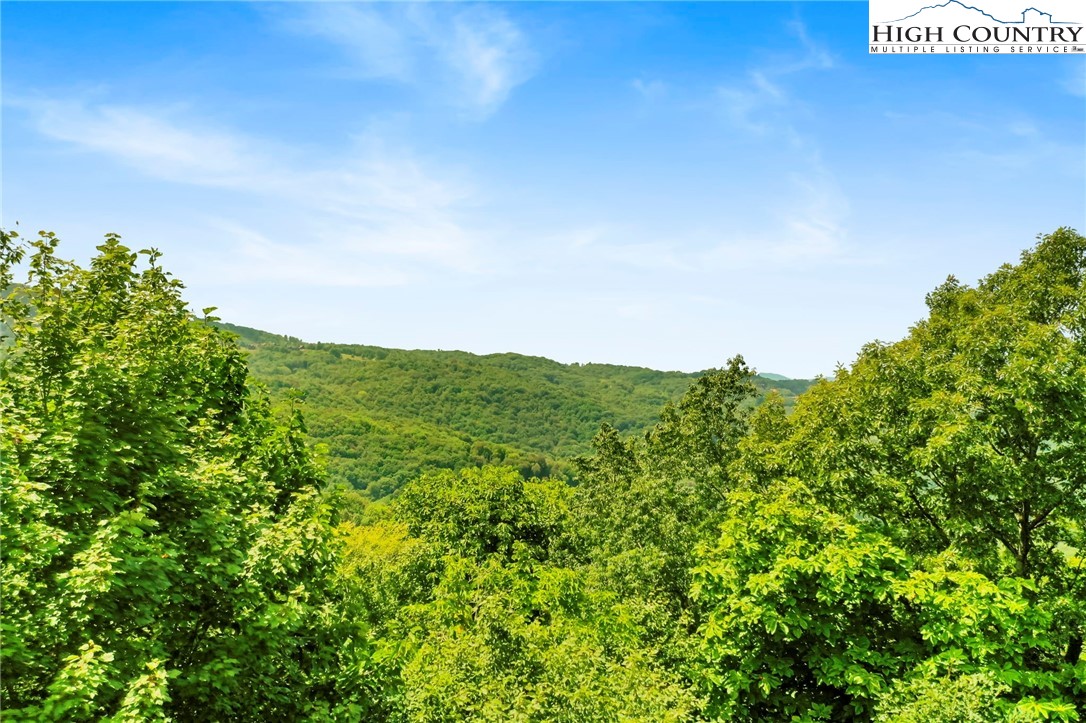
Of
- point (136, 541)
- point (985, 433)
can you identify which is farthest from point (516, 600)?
point (136, 541)

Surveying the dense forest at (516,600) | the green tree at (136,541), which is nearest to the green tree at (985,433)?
the dense forest at (516,600)

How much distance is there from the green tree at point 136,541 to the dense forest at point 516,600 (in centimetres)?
5

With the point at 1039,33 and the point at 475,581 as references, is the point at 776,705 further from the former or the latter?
the point at 1039,33

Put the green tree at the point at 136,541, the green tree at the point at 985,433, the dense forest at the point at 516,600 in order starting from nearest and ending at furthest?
the green tree at the point at 136,541 → the dense forest at the point at 516,600 → the green tree at the point at 985,433

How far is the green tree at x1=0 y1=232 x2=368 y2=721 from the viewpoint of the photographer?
8531 millimetres

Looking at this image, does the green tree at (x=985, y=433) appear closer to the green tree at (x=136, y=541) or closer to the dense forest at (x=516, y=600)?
the dense forest at (x=516, y=600)

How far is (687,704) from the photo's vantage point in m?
15.5

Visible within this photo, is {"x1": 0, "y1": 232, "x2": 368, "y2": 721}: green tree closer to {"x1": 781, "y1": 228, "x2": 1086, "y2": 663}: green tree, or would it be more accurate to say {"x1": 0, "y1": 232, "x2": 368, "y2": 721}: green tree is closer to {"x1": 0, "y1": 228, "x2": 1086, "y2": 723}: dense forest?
{"x1": 0, "y1": 228, "x2": 1086, "y2": 723}: dense forest

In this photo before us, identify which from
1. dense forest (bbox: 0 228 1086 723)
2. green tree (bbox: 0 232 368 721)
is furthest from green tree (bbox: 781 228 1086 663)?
green tree (bbox: 0 232 368 721)

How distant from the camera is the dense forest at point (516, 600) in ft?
30.7

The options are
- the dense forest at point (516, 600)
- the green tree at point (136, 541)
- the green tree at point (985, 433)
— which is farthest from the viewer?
the green tree at point (985, 433)

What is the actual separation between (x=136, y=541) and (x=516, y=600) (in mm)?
17483

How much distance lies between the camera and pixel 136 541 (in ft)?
30.1

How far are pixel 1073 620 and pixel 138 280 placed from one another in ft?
73.9
